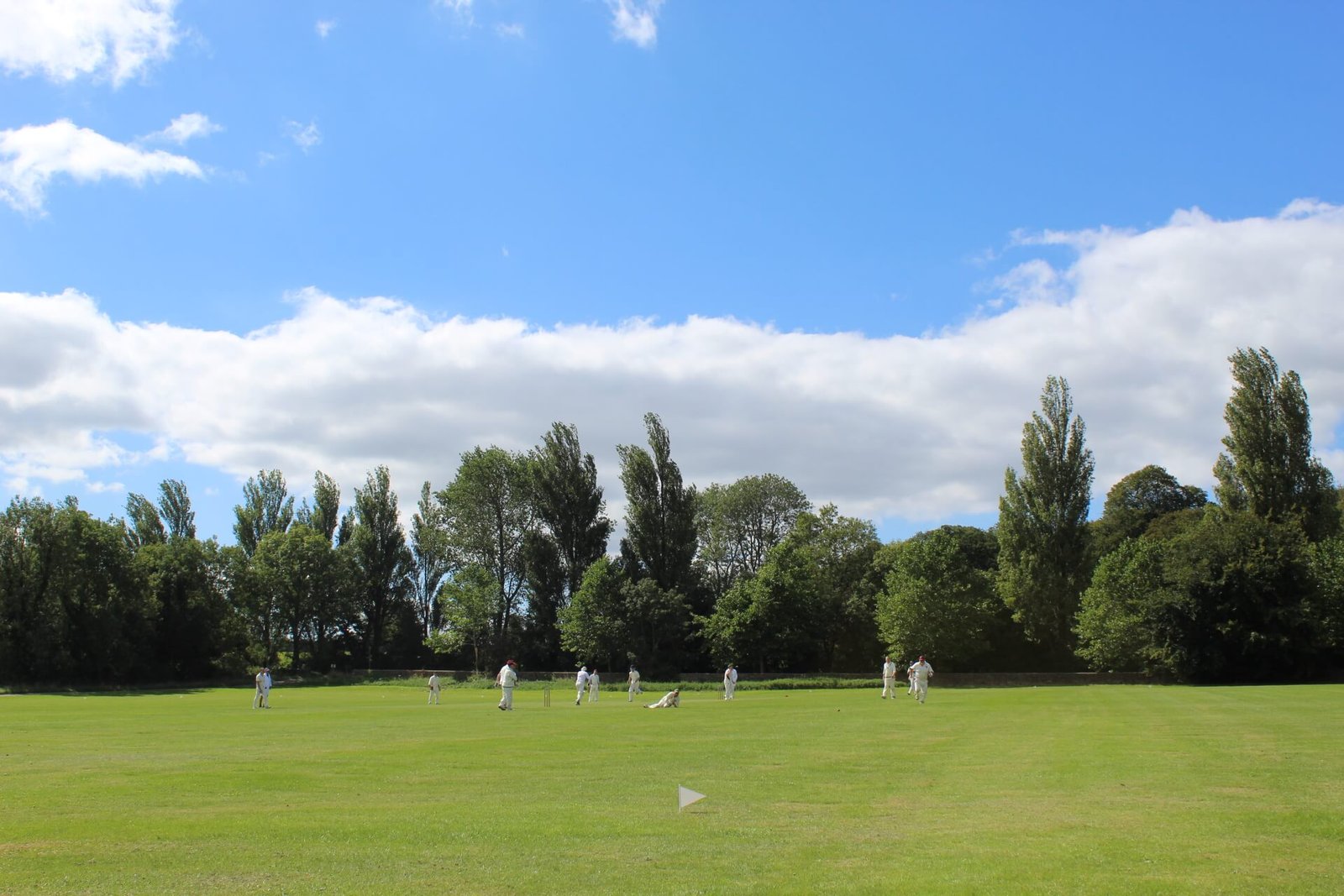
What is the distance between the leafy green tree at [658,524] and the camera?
85562 mm

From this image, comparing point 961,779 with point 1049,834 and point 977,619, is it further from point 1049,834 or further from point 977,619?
point 977,619

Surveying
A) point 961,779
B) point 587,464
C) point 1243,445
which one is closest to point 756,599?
point 587,464

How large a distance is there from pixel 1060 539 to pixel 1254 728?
50.6 meters

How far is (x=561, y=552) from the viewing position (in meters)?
92.2

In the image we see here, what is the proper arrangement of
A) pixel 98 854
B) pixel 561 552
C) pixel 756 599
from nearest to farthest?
1. pixel 98 854
2. pixel 756 599
3. pixel 561 552

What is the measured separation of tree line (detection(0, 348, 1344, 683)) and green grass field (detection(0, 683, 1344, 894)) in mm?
40167

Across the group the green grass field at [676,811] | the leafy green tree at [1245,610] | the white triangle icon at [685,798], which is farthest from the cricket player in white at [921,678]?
the white triangle icon at [685,798]

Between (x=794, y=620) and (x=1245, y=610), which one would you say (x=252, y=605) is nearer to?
(x=794, y=620)

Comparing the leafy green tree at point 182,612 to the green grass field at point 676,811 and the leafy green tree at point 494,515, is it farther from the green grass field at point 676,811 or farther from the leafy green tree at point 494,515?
the green grass field at point 676,811

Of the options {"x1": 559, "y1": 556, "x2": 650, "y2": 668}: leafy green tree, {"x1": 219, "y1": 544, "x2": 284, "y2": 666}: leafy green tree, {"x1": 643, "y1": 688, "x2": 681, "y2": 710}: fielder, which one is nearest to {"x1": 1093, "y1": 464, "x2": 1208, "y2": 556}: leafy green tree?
{"x1": 559, "y1": 556, "x2": 650, "y2": 668}: leafy green tree

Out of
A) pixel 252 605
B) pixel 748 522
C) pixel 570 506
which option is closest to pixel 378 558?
pixel 252 605

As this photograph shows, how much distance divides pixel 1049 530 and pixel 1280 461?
15.5m

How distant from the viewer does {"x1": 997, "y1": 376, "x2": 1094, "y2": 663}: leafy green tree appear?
72.8m

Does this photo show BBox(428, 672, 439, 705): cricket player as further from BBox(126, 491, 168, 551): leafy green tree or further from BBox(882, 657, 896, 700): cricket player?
BBox(126, 491, 168, 551): leafy green tree
